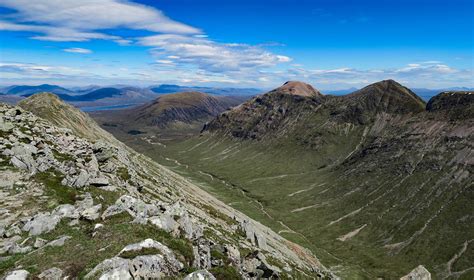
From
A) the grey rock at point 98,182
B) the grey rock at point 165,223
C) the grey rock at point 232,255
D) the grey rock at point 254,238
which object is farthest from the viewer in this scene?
the grey rock at point 254,238

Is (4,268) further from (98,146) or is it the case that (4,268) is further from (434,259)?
(434,259)

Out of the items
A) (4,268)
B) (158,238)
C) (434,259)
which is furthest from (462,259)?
(4,268)

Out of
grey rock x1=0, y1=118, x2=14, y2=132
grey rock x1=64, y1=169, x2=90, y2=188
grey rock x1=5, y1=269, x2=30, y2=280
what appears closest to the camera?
grey rock x1=5, y1=269, x2=30, y2=280

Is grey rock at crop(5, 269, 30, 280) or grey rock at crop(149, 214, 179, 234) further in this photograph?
grey rock at crop(149, 214, 179, 234)

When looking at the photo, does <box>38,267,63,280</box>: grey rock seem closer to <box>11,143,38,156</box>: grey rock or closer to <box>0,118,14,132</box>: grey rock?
<box>11,143,38,156</box>: grey rock

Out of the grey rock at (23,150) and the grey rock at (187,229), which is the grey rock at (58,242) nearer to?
the grey rock at (187,229)

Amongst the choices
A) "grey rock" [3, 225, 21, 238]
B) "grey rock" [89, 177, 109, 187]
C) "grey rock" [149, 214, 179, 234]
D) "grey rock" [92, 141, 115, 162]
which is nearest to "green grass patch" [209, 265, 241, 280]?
"grey rock" [149, 214, 179, 234]

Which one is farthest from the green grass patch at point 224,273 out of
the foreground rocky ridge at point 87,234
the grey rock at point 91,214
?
the grey rock at point 91,214

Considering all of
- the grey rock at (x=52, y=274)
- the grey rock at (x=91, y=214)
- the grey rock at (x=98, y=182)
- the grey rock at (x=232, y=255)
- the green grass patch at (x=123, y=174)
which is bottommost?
the green grass patch at (x=123, y=174)

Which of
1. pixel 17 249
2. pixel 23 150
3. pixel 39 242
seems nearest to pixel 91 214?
pixel 39 242
